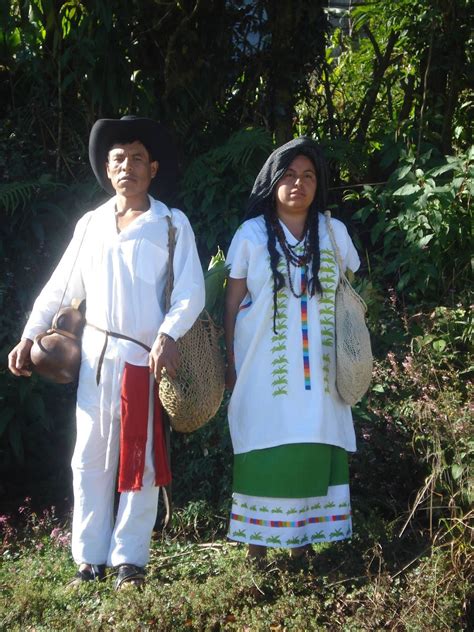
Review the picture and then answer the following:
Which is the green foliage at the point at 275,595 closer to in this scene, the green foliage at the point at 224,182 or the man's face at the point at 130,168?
the man's face at the point at 130,168

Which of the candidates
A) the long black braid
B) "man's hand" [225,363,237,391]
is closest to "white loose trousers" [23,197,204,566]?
the long black braid

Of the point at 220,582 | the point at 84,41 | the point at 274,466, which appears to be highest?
the point at 84,41

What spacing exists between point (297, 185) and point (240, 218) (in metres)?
1.65

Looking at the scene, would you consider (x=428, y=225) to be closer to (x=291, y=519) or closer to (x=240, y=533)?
(x=291, y=519)

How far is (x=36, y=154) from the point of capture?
247 inches

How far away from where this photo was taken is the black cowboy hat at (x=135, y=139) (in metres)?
4.19

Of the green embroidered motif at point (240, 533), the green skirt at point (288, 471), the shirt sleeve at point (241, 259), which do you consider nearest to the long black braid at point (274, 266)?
the shirt sleeve at point (241, 259)

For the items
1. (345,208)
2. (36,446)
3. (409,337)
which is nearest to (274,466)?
(409,337)

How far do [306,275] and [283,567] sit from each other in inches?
51.3

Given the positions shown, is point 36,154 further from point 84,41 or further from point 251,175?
point 251,175

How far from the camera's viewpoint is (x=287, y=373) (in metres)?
4.15

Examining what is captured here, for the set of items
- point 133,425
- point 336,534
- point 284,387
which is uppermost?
point 284,387

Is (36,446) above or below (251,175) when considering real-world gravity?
below

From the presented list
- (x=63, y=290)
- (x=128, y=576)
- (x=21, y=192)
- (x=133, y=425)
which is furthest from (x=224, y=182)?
(x=128, y=576)
